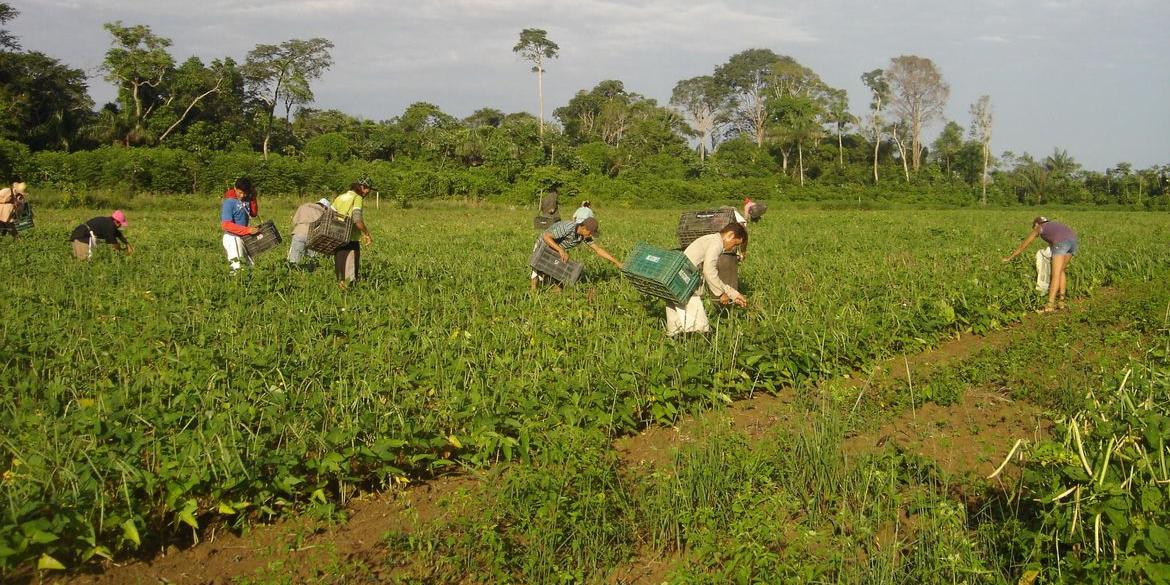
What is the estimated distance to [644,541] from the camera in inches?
173

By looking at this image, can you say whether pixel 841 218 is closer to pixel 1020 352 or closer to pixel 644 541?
pixel 1020 352

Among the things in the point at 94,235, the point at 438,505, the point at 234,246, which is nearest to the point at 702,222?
the point at 234,246

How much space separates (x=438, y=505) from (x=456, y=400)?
104 centimetres

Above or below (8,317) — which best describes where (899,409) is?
below

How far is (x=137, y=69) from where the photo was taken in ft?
131

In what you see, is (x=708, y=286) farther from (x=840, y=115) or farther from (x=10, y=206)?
(x=840, y=115)

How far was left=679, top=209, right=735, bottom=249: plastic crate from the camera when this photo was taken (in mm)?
9781

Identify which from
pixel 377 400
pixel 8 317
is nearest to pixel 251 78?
pixel 8 317

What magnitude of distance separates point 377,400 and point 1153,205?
51598 mm

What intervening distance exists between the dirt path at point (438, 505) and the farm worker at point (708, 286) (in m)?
0.96

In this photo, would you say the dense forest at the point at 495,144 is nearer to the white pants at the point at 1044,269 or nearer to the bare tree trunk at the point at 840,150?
the bare tree trunk at the point at 840,150

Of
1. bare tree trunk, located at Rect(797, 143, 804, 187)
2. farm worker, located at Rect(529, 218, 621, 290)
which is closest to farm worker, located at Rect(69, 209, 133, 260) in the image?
farm worker, located at Rect(529, 218, 621, 290)

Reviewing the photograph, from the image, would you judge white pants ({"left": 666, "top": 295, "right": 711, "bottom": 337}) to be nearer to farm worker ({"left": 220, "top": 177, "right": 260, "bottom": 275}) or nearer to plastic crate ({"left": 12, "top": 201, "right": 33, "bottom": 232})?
farm worker ({"left": 220, "top": 177, "right": 260, "bottom": 275})

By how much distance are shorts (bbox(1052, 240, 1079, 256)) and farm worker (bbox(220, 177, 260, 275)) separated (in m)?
9.74
